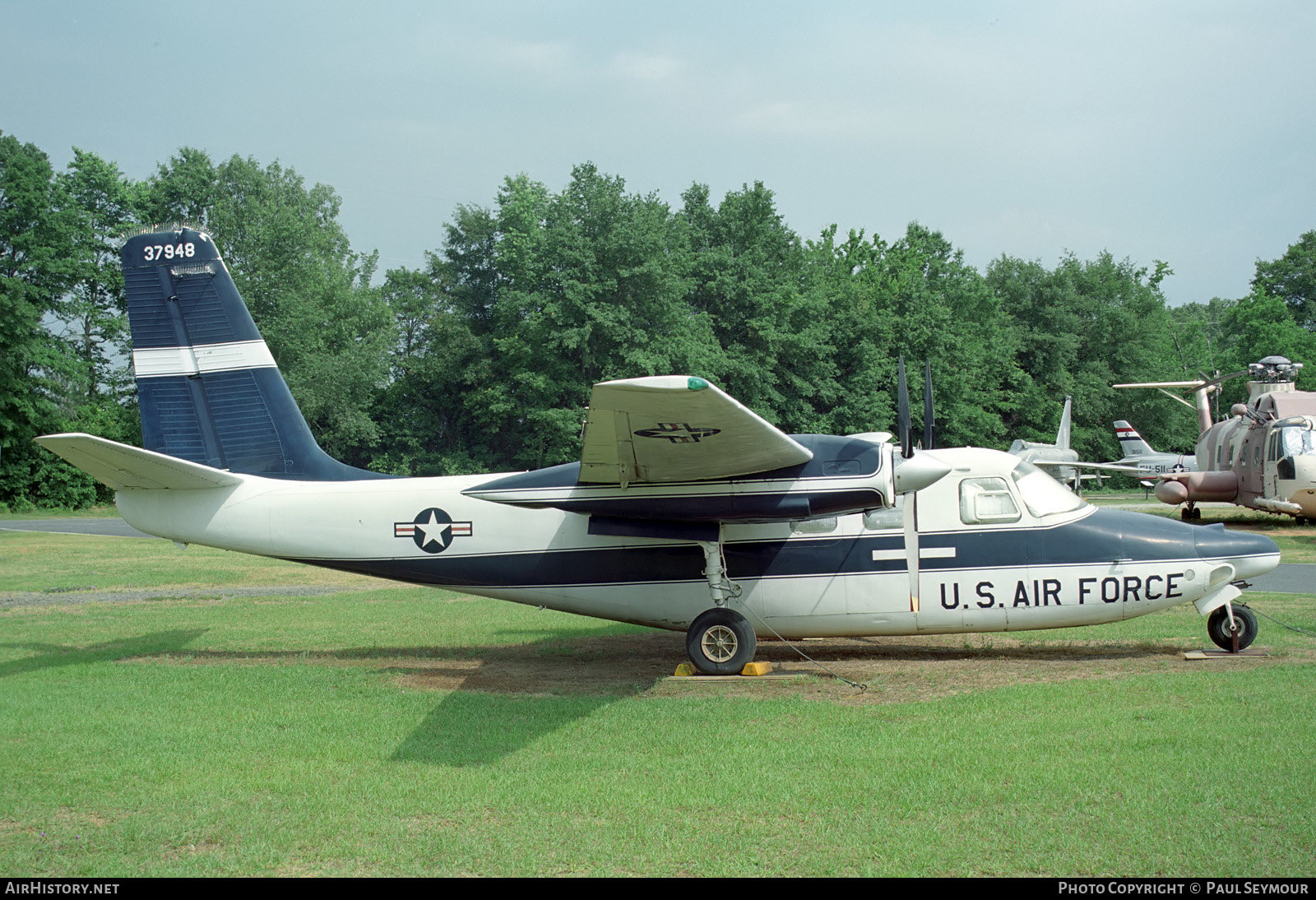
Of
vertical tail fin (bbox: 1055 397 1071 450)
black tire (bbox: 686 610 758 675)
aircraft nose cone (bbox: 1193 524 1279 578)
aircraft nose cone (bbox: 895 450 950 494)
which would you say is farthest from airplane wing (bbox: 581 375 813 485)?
vertical tail fin (bbox: 1055 397 1071 450)

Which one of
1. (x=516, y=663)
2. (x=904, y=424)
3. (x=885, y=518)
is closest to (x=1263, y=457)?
(x=885, y=518)

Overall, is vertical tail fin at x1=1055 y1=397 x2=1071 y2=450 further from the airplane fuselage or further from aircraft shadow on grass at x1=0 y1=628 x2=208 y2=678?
aircraft shadow on grass at x1=0 y1=628 x2=208 y2=678

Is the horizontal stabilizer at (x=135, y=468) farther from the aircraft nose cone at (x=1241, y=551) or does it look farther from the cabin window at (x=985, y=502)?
the aircraft nose cone at (x=1241, y=551)

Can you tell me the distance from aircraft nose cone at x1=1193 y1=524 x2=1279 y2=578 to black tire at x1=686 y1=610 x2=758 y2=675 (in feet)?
17.2

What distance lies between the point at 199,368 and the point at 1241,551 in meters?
12.4

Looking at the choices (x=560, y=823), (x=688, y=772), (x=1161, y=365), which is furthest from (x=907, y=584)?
(x=1161, y=365)

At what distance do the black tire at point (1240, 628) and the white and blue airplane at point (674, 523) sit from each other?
0.03 m

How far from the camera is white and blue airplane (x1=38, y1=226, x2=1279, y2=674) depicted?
32.8 ft

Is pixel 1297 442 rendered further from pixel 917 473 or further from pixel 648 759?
pixel 648 759

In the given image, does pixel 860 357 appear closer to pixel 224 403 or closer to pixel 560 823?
pixel 224 403

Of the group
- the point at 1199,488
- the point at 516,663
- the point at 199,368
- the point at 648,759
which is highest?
the point at 199,368

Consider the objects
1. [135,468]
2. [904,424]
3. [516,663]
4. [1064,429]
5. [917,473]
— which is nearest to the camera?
[917,473]

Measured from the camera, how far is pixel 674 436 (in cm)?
890

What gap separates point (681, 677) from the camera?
34.6ft
